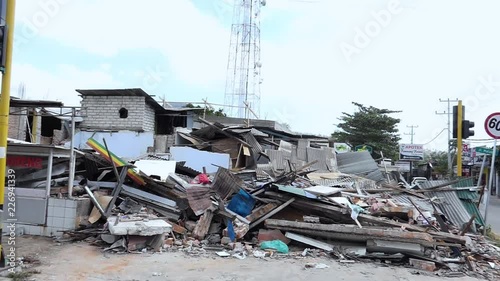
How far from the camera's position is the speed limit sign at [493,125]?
26.4 ft

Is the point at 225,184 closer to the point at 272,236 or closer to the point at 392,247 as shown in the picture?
the point at 272,236

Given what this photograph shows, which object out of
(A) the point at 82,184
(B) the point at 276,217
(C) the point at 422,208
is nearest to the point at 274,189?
(B) the point at 276,217

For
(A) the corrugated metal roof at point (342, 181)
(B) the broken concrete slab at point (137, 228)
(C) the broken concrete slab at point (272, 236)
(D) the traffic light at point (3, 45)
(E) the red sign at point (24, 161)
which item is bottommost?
(C) the broken concrete slab at point (272, 236)

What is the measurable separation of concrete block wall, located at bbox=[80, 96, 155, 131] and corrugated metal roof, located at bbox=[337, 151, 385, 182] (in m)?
9.85

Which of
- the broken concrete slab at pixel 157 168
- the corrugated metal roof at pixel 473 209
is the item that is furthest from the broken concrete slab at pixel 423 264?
the broken concrete slab at pixel 157 168

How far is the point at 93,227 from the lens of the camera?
813 cm

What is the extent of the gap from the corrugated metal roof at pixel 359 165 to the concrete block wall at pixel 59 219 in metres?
13.4

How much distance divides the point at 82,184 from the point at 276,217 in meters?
4.78

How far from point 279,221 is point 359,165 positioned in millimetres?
12139

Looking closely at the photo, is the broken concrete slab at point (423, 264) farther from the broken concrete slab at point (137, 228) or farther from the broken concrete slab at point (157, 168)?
the broken concrete slab at point (157, 168)

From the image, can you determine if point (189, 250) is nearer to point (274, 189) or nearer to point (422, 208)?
point (274, 189)

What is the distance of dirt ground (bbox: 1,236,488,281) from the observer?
589 cm

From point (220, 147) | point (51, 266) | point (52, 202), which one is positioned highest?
point (220, 147)

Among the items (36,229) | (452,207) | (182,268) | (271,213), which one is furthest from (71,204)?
(452,207)
